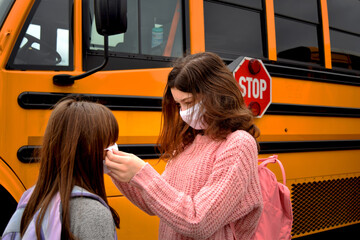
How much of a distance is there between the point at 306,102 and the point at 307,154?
0.38 m

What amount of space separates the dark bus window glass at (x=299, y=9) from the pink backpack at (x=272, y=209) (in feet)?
5.26

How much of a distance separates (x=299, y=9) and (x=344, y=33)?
1.88ft

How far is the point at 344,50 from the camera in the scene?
9.60ft

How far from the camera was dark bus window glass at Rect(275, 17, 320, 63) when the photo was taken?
252 centimetres

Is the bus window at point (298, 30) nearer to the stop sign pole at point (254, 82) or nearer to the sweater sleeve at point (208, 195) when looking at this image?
the stop sign pole at point (254, 82)

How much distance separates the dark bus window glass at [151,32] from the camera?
6.25 ft

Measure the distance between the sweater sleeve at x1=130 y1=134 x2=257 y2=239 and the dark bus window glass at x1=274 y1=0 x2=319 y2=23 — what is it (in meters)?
1.80

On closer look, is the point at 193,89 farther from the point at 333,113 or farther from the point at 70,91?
the point at 333,113

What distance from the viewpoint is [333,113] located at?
8.72 ft

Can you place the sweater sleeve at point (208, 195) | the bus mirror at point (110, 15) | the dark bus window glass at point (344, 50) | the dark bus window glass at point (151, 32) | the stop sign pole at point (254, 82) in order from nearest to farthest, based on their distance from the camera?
the sweater sleeve at point (208, 195) → the bus mirror at point (110, 15) → the dark bus window glass at point (151, 32) → the stop sign pole at point (254, 82) → the dark bus window glass at point (344, 50)

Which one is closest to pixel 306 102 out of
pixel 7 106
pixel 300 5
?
pixel 300 5

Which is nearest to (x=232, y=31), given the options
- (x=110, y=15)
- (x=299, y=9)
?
(x=299, y=9)

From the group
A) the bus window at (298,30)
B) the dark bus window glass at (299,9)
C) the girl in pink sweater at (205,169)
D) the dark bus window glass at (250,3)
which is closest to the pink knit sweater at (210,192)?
the girl in pink sweater at (205,169)

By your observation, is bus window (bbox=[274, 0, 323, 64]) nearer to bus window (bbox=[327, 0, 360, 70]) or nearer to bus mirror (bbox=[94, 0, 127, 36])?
bus window (bbox=[327, 0, 360, 70])
